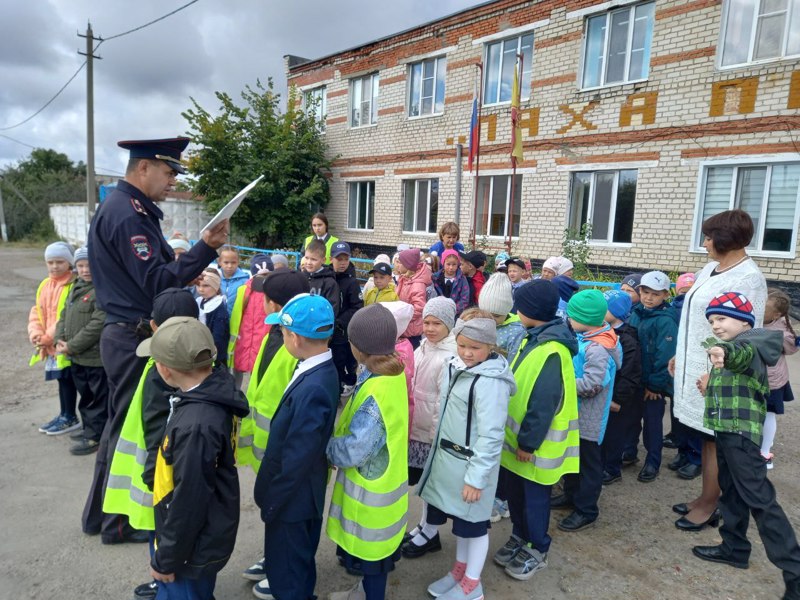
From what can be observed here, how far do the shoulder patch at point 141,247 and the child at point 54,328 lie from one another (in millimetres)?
2357

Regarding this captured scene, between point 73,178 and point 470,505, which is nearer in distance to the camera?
point 470,505

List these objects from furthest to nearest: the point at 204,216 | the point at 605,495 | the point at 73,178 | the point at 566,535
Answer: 1. the point at 73,178
2. the point at 204,216
3. the point at 605,495
4. the point at 566,535

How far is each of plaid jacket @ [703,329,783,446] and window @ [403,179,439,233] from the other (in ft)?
35.9

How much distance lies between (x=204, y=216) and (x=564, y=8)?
496 inches

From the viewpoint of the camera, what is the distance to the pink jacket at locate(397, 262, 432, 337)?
5.24m

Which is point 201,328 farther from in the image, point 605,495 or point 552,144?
point 552,144

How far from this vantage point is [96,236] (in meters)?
2.56

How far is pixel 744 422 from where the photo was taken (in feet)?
8.51

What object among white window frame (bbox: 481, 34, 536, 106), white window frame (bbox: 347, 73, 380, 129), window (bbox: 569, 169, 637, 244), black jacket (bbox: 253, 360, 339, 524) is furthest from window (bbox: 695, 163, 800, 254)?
black jacket (bbox: 253, 360, 339, 524)

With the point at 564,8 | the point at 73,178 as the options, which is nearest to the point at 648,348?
the point at 564,8

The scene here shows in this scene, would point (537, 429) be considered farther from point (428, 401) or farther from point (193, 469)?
point (193, 469)

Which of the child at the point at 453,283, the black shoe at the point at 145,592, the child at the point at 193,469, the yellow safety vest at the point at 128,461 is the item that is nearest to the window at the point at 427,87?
the child at the point at 453,283

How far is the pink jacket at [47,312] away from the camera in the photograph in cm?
431

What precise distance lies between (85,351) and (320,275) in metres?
2.02
